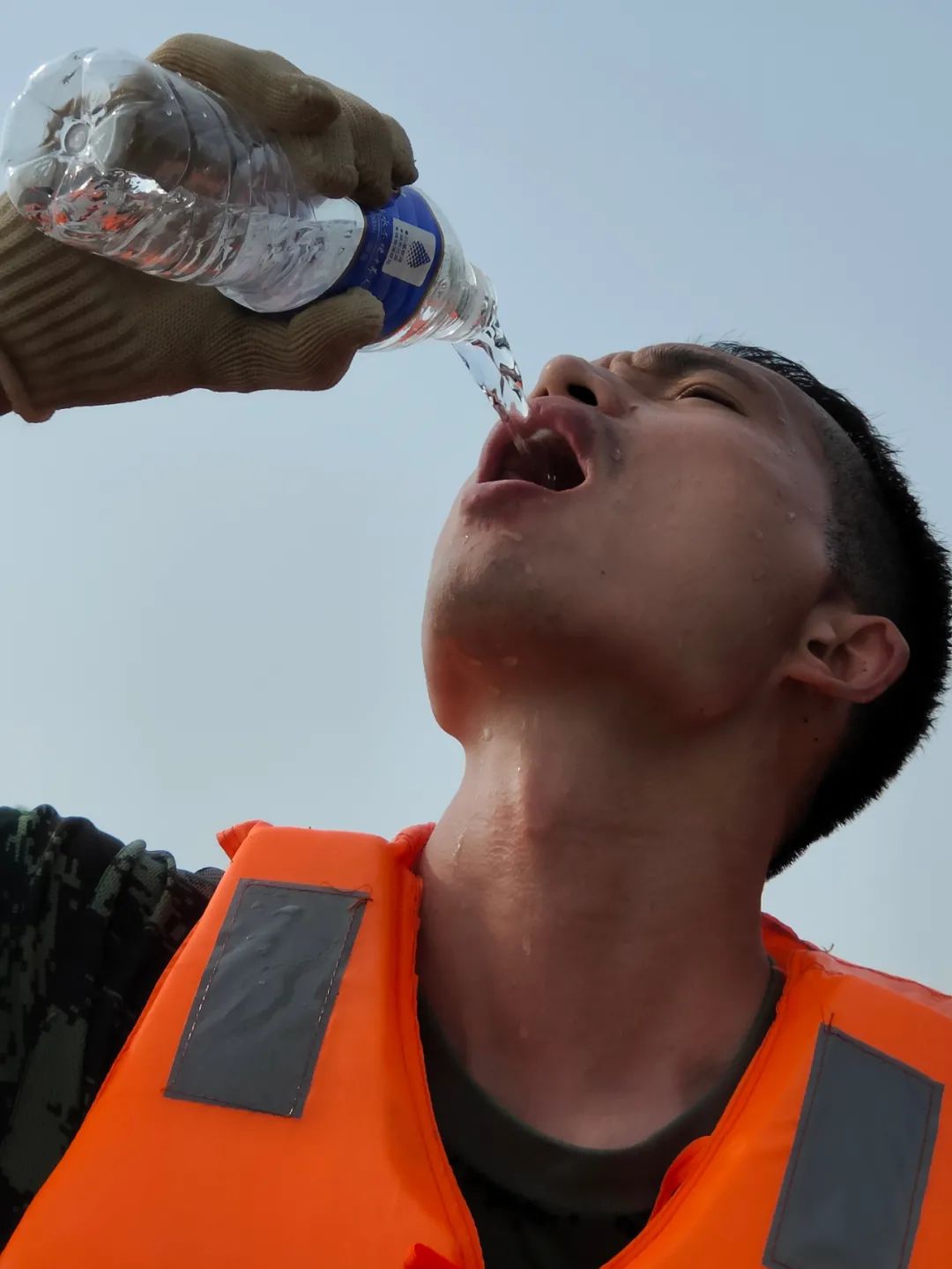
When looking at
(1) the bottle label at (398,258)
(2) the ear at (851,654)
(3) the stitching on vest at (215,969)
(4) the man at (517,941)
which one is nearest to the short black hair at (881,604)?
(2) the ear at (851,654)

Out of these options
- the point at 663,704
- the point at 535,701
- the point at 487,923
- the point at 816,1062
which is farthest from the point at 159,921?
the point at 816,1062

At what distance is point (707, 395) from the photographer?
9.37 feet

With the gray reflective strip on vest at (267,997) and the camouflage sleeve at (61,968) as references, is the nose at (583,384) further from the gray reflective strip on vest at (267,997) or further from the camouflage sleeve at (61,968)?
the camouflage sleeve at (61,968)

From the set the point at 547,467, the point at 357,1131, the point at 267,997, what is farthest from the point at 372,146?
the point at 357,1131

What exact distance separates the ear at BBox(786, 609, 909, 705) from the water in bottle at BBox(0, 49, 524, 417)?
0.86 metres

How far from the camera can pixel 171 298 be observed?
235 centimetres

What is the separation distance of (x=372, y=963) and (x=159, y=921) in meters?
0.44

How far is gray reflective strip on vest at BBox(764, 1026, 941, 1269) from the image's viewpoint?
1.92m

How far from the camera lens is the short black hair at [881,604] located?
9.80ft

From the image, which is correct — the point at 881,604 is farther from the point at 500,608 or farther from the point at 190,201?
the point at 190,201

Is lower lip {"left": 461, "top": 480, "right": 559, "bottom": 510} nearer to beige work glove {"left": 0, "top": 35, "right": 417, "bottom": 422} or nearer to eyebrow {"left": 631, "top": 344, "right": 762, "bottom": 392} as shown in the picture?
beige work glove {"left": 0, "top": 35, "right": 417, "bottom": 422}

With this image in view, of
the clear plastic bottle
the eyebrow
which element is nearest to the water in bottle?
the clear plastic bottle

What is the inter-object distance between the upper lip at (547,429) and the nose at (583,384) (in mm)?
91

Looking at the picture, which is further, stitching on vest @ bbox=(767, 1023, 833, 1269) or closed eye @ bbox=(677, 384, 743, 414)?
closed eye @ bbox=(677, 384, 743, 414)
